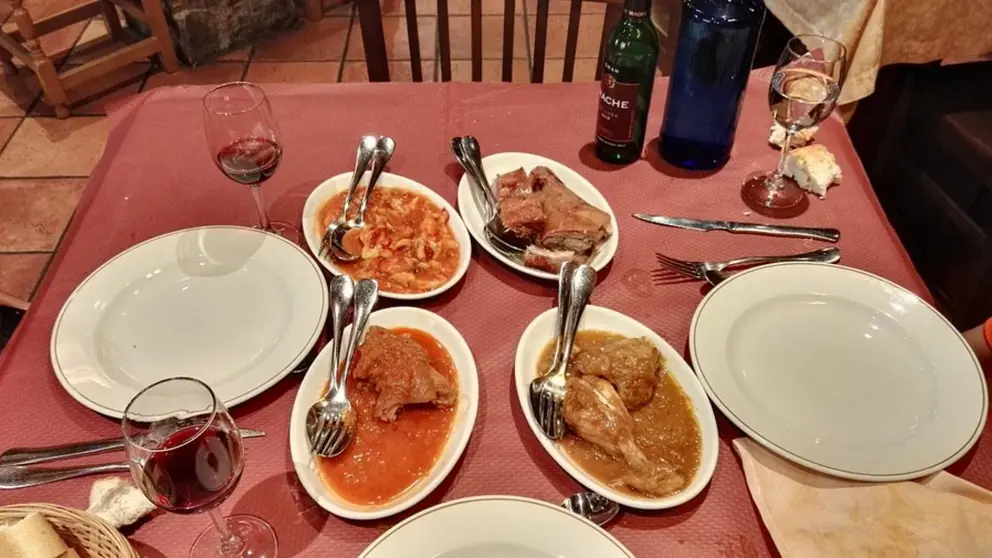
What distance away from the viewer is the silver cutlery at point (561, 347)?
91cm

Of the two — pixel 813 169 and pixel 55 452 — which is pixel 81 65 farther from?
pixel 813 169

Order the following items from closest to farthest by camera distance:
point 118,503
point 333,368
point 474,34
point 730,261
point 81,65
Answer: point 118,503, point 333,368, point 730,261, point 474,34, point 81,65

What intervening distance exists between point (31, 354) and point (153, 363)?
0.18 m

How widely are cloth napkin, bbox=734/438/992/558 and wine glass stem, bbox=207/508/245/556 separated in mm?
609

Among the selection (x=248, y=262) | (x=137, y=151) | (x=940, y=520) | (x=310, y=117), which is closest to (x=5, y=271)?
(x=137, y=151)

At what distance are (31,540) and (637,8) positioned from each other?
1.06 metres

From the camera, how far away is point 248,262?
1.12m

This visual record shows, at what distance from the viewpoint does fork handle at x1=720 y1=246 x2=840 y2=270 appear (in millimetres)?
1151

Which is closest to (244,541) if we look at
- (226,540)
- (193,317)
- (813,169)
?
(226,540)

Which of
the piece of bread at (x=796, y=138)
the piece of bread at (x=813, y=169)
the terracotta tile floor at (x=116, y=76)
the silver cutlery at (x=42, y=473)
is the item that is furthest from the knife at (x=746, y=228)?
the terracotta tile floor at (x=116, y=76)

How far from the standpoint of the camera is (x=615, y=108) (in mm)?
1251

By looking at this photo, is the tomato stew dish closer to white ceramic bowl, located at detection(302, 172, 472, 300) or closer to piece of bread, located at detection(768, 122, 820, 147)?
white ceramic bowl, located at detection(302, 172, 472, 300)

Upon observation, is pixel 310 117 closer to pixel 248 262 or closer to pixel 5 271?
pixel 248 262

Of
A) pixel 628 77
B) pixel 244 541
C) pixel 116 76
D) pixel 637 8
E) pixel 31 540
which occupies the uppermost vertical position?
pixel 637 8
